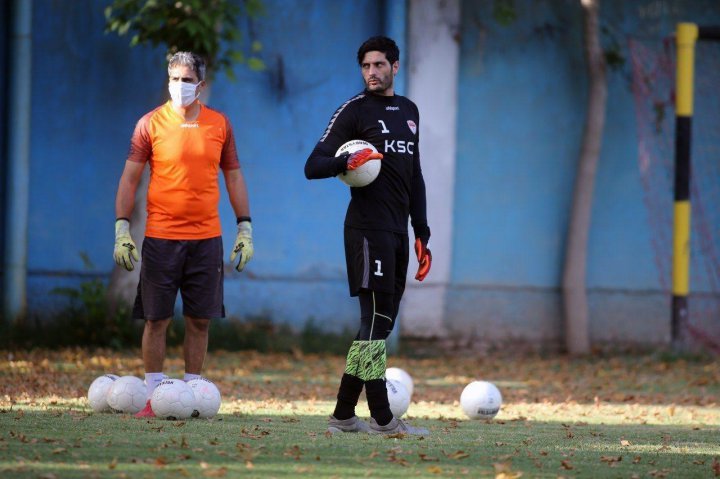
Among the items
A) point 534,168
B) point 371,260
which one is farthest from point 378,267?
point 534,168

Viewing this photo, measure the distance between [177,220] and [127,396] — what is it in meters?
1.18

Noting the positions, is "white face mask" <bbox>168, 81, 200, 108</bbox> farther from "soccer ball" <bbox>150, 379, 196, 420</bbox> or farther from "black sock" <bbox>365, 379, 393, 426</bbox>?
"black sock" <bbox>365, 379, 393, 426</bbox>

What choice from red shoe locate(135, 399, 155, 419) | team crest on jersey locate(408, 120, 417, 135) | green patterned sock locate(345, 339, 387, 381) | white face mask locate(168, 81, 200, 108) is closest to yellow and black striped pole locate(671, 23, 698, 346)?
team crest on jersey locate(408, 120, 417, 135)

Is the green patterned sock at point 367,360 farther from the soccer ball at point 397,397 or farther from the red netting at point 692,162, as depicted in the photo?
the red netting at point 692,162

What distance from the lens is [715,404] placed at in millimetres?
10305

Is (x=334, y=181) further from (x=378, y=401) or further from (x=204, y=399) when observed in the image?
(x=378, y=401)

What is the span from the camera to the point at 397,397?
799cm

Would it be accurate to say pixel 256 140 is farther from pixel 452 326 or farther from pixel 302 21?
pixel 452 326

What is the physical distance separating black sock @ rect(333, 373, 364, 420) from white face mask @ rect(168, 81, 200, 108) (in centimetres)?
217

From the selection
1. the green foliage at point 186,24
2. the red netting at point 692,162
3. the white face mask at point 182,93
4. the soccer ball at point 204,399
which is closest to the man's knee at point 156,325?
the soccer ball at point 204,399

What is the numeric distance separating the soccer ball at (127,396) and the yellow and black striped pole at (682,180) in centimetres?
784

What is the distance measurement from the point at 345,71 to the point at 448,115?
1353mm

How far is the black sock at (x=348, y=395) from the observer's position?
709 centimetres

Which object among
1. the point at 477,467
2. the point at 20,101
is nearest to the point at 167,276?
the point at 477,467
